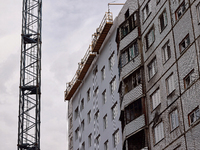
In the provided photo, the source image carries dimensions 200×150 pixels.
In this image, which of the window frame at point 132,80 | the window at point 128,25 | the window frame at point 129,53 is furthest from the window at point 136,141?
the window at point 128,25

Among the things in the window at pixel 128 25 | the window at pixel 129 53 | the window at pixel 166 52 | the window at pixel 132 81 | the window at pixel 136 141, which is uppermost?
the window at pixel 128 25

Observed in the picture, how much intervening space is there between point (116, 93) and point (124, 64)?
5.50m

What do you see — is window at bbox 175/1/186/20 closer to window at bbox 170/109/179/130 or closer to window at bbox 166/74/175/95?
window at bbox 166/74/175/95

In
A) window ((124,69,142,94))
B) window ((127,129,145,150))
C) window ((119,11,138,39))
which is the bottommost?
window ((127,129,145,150))

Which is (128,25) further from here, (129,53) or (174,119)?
(174,119)

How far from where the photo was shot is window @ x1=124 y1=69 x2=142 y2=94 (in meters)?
45.8

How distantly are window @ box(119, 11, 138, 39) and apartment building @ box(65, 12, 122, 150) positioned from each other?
13.9 feet

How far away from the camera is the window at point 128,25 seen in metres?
48.7

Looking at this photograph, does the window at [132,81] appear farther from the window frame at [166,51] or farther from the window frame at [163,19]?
the window frame at [163,19]

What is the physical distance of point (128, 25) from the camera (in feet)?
162

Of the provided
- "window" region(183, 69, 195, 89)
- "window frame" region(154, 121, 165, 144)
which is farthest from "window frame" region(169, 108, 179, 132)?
"window" region(183, 69, 195, 89)

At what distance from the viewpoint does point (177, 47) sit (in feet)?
126

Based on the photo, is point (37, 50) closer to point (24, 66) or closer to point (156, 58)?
point (24, 66)

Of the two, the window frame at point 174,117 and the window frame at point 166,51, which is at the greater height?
the window frame at point 166,51
